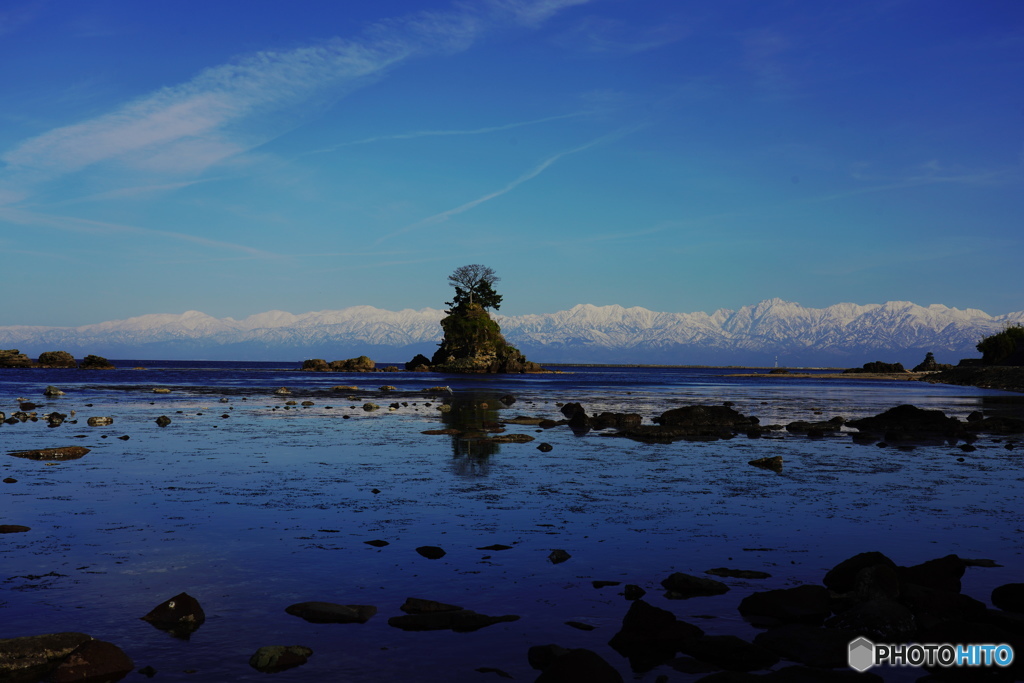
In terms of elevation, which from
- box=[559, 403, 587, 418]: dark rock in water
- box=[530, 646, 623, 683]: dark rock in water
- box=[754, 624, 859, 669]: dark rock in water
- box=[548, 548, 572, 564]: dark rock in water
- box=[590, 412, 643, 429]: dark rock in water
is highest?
box=[559, 403, 587, 418]: dark rock in water

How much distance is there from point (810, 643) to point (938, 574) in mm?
3551

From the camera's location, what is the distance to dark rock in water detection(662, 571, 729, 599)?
1158 centimetres

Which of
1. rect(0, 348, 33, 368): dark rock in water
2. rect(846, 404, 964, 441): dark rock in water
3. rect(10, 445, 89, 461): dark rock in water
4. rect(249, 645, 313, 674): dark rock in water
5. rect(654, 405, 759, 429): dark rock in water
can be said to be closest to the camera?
rect(249, 645, 313, 674): dark rock in water

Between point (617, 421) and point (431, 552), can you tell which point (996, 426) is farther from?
point (431, 552)

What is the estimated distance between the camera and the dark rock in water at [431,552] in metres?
13.6

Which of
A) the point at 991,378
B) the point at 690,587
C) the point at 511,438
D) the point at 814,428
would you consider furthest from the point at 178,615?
the point at 991,378

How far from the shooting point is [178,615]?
10227 millimetres

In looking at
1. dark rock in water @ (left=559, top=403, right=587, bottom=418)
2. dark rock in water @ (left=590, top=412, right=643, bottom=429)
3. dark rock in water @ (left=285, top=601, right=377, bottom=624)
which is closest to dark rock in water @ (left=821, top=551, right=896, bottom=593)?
dark rock in water @ (left=285, top=601, right=377, bottom=624)

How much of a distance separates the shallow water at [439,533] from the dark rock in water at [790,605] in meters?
0.29

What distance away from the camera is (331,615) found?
1034 cm

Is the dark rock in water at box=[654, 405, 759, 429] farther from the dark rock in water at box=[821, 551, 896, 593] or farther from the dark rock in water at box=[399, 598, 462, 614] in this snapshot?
the dark rock in water at box=[399, 598, 462, 614]

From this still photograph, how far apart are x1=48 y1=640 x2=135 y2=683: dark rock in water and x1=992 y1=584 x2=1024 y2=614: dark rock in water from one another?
12189 millimetres

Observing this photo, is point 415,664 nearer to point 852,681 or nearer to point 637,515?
point 852,681

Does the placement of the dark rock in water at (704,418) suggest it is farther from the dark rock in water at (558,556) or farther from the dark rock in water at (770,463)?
the dark rock in water at (558,556)
